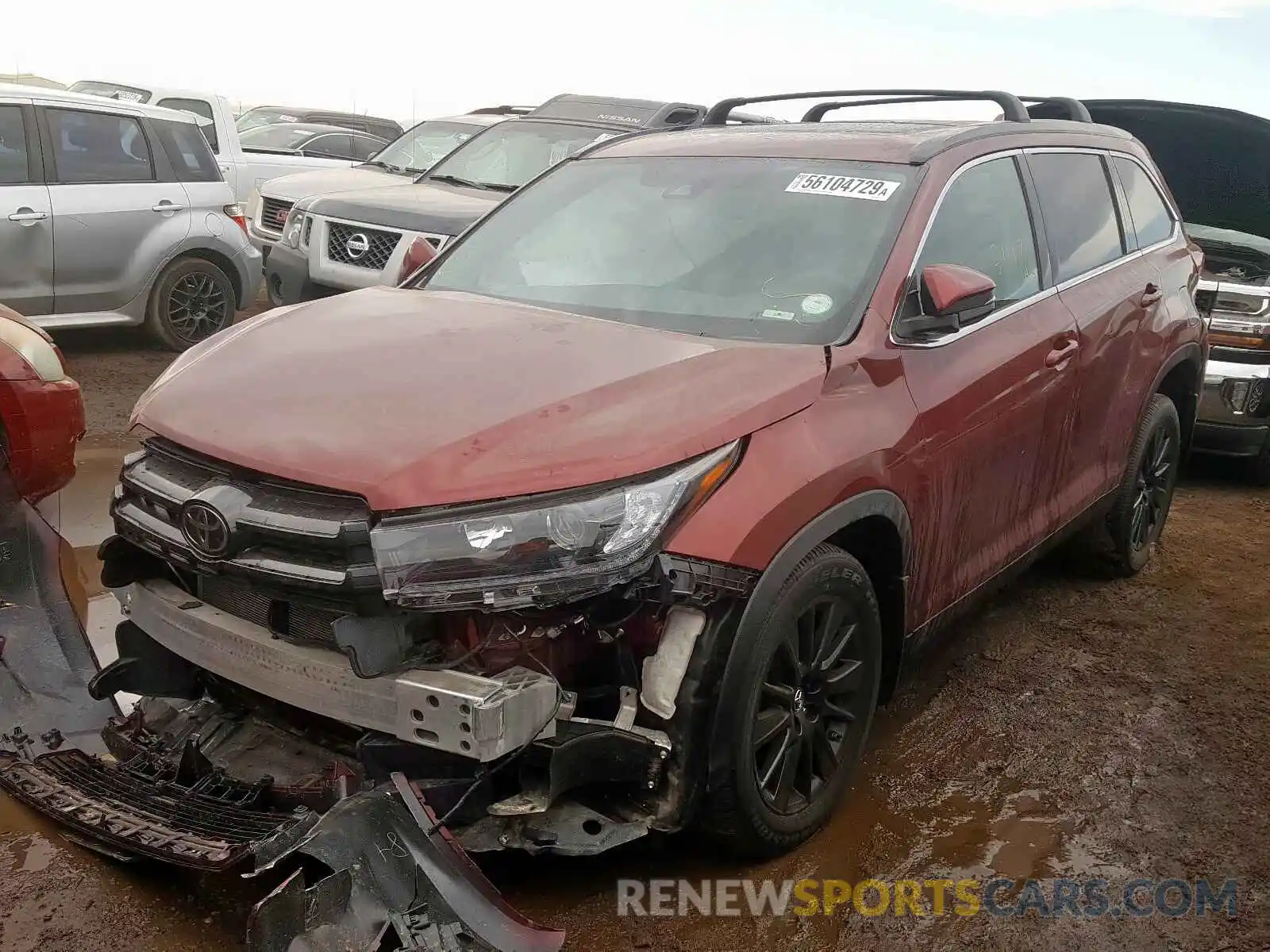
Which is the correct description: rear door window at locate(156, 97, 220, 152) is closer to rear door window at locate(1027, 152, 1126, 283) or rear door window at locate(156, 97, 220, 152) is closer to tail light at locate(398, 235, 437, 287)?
tail light at locate(398, 235, 437, 287)

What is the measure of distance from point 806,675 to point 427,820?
1.08 meters

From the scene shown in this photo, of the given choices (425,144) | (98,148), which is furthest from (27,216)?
(425,144)

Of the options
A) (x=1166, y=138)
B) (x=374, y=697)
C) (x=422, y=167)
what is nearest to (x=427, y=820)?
(x=374, y=697)

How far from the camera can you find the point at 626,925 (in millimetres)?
2859

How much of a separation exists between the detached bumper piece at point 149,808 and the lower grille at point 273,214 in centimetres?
807

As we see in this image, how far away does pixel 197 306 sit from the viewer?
897 centimetres

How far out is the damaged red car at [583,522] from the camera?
251 centimetres

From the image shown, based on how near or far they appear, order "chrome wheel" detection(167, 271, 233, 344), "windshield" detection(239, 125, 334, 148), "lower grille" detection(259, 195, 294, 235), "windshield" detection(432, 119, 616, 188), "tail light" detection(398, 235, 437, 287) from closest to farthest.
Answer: "tail light" detection(398, 235, 437, 287), "chrome wheel" detection(167, 271, 233, 344), "windshield" detection(432, 119, 616, 188), "lower grille" detection(259, 195, 294, 235), "windshield" detection(239, 125, 334, 148)

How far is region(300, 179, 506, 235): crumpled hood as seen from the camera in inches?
327

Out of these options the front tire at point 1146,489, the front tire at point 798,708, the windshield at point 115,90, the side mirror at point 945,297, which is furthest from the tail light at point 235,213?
the front tire at point 798,708

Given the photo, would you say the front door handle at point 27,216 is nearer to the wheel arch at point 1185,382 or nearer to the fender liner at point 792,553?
the fender liner at point 792,553

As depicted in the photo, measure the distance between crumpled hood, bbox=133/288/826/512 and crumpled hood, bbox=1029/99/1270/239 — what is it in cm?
575

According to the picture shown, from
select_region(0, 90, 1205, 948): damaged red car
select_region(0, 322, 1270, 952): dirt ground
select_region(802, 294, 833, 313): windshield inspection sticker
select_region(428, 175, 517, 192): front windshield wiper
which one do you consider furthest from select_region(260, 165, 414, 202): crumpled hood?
select_region(802, 294, 833, 313): windshield inspection sticker

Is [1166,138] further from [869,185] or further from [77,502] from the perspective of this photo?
[77,502]
